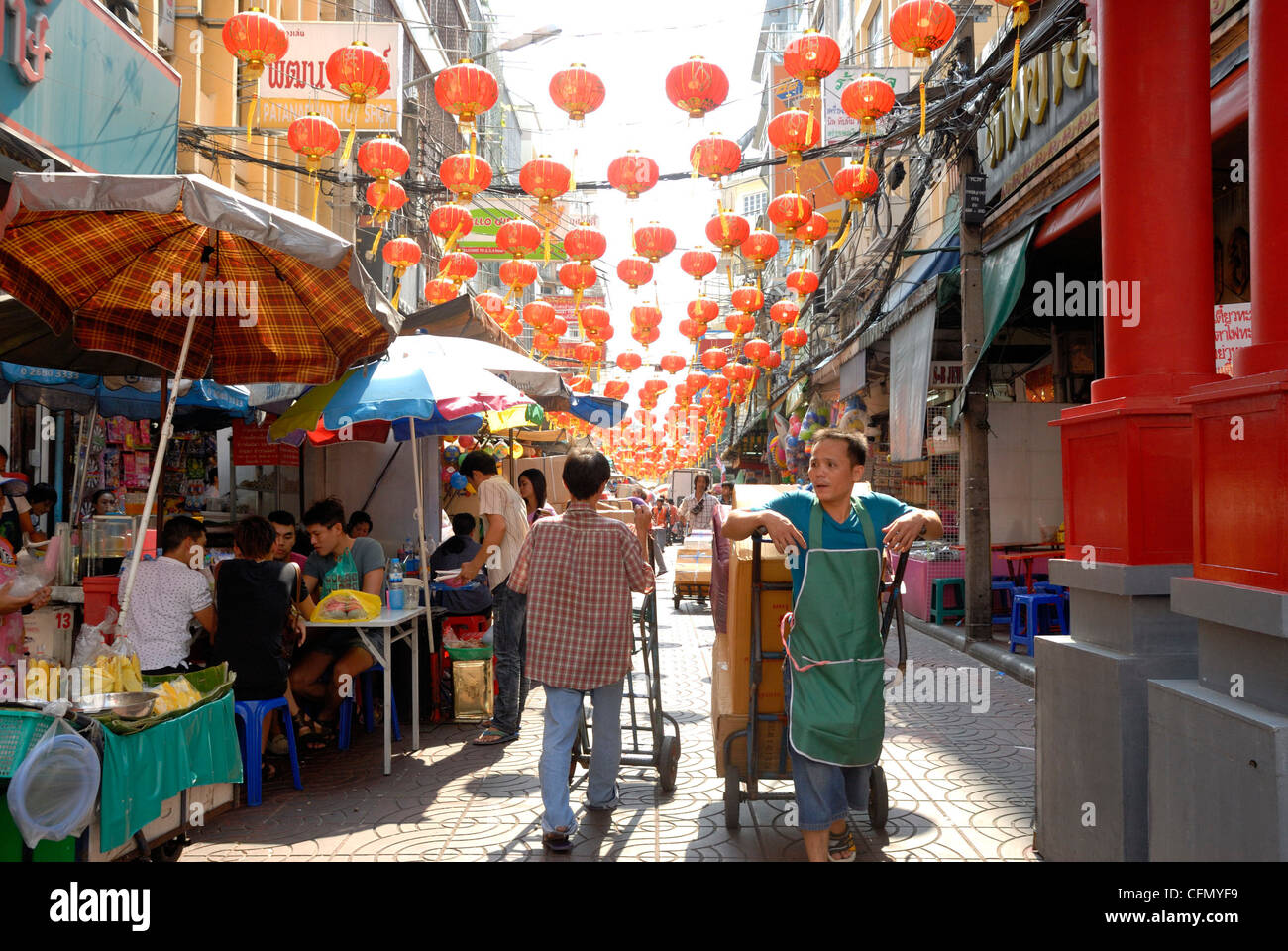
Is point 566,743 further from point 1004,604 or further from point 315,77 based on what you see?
point 315,77

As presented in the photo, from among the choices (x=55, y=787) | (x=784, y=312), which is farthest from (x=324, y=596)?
(x=784, y=312)

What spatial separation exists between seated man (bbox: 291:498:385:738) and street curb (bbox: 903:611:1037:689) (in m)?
6.03

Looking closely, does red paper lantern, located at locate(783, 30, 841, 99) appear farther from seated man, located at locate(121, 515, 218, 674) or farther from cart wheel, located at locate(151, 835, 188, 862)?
cart wheel, located at locate(151, 835, 188, 862)

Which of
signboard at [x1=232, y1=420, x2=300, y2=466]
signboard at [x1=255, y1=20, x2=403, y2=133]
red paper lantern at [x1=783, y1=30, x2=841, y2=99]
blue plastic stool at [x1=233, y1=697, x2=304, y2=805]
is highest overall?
signboard at [x1=255, y1=20, x2=403, y2=133]

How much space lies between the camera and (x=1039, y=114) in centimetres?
961

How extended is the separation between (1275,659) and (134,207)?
5.14 m

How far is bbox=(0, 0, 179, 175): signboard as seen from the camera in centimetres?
645

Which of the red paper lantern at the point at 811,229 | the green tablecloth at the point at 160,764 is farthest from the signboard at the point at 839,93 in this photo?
the green tablecloth at the point at 160,764

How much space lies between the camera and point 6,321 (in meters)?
5.99

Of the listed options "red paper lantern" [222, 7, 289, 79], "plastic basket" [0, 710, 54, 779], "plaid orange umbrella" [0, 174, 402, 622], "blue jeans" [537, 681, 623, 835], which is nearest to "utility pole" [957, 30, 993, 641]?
"blue jeans" [537, 681, 623, 835]

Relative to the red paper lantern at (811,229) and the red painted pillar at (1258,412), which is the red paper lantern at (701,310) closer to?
the red paper lantern at (811,229)

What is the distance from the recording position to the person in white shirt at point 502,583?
22.3 ft
